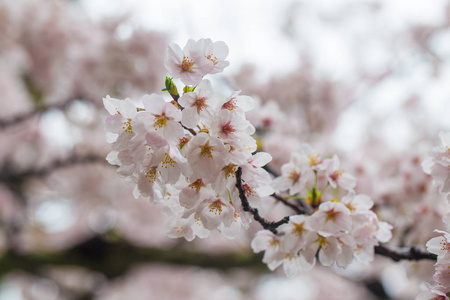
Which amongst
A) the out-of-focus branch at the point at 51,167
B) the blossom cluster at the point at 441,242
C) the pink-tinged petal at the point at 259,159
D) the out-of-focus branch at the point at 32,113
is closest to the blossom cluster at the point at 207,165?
the pink-tinged petal at the point at 259,159

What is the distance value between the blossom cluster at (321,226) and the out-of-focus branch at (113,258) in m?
2.23

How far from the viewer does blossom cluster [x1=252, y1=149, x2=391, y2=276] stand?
35.8 inches

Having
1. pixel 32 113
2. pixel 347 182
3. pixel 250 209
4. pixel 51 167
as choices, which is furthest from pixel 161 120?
pixel 51 167

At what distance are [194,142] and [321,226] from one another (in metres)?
0.34

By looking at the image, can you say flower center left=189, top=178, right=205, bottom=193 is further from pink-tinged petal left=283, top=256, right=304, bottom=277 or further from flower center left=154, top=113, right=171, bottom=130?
pink-tinged petal left=283, top=256, right=304, bottom=277

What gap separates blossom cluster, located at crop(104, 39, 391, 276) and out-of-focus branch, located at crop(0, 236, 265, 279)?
231cm

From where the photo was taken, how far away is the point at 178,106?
84 centimetres

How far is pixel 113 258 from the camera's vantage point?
3.91 metres

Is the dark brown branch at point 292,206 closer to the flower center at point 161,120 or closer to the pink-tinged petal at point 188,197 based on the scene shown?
the pink-tinged petal at point 188,197

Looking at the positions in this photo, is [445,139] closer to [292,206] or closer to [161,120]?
[292,206]

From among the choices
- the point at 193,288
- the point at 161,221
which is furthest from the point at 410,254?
the point at 193,288

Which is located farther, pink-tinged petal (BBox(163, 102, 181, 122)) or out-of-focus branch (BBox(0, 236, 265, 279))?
out-of-focus branch (BBox(0, 236, 265, 279))

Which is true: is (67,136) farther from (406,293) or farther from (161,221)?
(406,293)

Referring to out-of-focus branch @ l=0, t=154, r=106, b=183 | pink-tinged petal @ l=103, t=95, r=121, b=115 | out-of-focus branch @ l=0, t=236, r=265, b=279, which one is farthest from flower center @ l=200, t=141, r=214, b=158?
out-of-focus branch @ l=0, t=236, r=265, b=279
